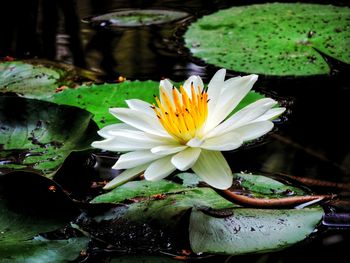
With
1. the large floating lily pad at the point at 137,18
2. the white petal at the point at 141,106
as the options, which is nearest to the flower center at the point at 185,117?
the white petal at the point at 141,106

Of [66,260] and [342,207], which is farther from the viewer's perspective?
[342,207]

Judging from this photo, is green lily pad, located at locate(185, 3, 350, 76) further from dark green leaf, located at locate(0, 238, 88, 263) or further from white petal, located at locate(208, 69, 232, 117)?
dark green leaf, located at locate(0, 238, 88, 263)

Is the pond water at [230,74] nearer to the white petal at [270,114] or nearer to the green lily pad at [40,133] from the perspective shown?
the white petal at [270,114]

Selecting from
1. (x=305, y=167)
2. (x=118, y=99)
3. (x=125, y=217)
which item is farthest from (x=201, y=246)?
(x=118, y=99)

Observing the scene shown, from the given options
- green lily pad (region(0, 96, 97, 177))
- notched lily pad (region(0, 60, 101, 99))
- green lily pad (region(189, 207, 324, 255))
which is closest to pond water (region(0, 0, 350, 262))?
Answer: green lily pad (region(189, 207, 324, 255))

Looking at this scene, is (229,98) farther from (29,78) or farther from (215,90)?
(29,78)

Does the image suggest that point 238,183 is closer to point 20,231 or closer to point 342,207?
point 342,207
